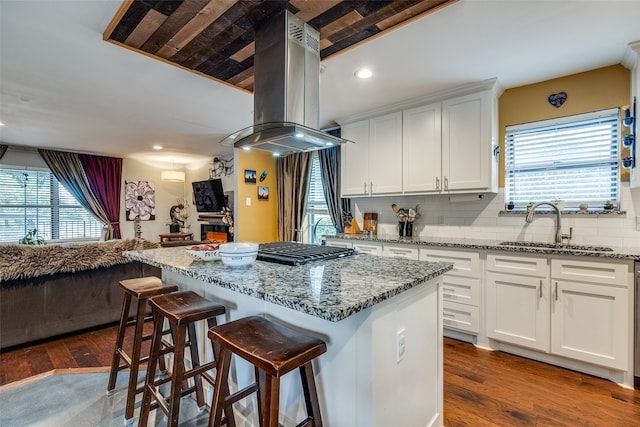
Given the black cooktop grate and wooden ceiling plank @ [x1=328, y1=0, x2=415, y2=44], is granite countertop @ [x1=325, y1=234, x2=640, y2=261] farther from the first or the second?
wooden ceiling plank @ [x1=328, y1=0, x2=415, y2=44]

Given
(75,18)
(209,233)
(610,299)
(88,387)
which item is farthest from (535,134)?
(209,233)

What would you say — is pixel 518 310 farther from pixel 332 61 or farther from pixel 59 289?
pixel 59 289

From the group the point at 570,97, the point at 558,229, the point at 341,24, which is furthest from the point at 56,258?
the point at 570,97

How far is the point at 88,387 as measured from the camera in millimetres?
2068

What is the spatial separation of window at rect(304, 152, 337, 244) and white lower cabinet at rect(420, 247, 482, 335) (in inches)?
79.6

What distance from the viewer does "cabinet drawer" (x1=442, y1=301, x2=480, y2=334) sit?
2.64 metres

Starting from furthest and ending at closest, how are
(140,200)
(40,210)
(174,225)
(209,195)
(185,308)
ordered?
(174,225)
(140,200)
(209,195)
(40,210)
(185,308)

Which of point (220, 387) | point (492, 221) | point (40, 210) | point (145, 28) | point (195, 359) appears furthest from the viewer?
point (40, 210)

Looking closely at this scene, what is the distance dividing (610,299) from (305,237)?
3666mm

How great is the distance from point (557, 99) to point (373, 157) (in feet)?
5.86

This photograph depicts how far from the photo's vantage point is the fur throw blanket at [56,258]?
8.48 feet

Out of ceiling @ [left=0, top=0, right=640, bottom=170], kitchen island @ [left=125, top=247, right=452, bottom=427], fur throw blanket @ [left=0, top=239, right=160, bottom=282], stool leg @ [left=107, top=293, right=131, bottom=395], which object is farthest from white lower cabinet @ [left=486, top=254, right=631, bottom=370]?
fur throw blanket @ [left=0, top=239, right=160, bottom=282]

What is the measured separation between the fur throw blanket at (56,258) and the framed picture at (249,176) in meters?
2.09

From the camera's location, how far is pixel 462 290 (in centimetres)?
270
